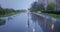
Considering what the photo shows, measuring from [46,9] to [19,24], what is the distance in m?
0.71

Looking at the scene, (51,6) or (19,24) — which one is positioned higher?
(51,6)

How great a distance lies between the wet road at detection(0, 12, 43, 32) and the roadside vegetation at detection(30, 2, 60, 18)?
216mm

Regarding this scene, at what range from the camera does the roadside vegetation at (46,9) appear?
4.80 m

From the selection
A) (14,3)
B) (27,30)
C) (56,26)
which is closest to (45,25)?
(56,26)

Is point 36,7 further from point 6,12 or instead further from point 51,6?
point 6,12

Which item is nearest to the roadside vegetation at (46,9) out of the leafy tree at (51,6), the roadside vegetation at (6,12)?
the leafy tree at (51,6)

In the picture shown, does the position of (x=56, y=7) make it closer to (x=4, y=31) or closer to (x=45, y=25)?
(x=45, y=25)

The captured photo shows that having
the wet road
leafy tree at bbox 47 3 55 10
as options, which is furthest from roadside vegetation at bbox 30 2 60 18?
the wet road

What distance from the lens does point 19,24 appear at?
16.0 ft

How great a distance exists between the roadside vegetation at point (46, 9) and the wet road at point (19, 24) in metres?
0.22

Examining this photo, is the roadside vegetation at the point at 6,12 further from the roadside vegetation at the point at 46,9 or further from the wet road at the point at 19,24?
the roadside vegetation at the point at 46,9

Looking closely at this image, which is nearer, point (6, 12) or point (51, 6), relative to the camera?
point (6, 12)

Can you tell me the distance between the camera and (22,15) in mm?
4711

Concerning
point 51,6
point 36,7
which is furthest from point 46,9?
point 36,7
